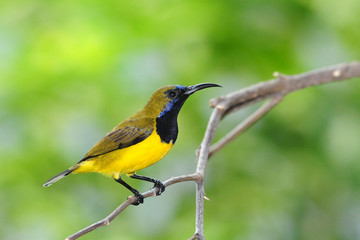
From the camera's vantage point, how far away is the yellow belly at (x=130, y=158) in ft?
5.49

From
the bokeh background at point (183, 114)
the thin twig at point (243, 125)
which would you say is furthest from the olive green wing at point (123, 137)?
the bokeh background at point (183, 114)

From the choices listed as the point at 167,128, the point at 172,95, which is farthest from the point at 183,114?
the point at 167,128

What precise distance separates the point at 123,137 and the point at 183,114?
0.92 metres

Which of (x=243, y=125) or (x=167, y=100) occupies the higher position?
(x=167, y=100)

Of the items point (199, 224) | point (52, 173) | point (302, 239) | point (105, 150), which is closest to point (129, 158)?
point (105, 150)

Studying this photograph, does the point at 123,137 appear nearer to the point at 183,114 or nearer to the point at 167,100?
the point at 167,100

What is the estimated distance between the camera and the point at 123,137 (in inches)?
68.6

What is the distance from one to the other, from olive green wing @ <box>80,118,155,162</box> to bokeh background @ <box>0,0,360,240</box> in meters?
0.68

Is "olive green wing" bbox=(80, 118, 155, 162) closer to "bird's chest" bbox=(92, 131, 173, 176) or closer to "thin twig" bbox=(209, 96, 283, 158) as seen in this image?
"bird's chest" bbox=(92, 131, 173, 176)

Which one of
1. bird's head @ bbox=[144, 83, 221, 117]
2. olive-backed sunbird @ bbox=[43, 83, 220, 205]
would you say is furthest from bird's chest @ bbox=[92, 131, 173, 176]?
bird's head @ bbox=[144, 83, 221, 117]

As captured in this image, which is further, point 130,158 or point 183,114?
point 183,114

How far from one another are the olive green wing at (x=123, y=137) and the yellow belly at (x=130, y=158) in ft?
0.06

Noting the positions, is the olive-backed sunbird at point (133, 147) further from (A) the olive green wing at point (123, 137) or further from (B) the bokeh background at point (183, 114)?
(B) the bokeh background at point (183, 114)

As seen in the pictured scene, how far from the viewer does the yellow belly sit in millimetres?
1674
